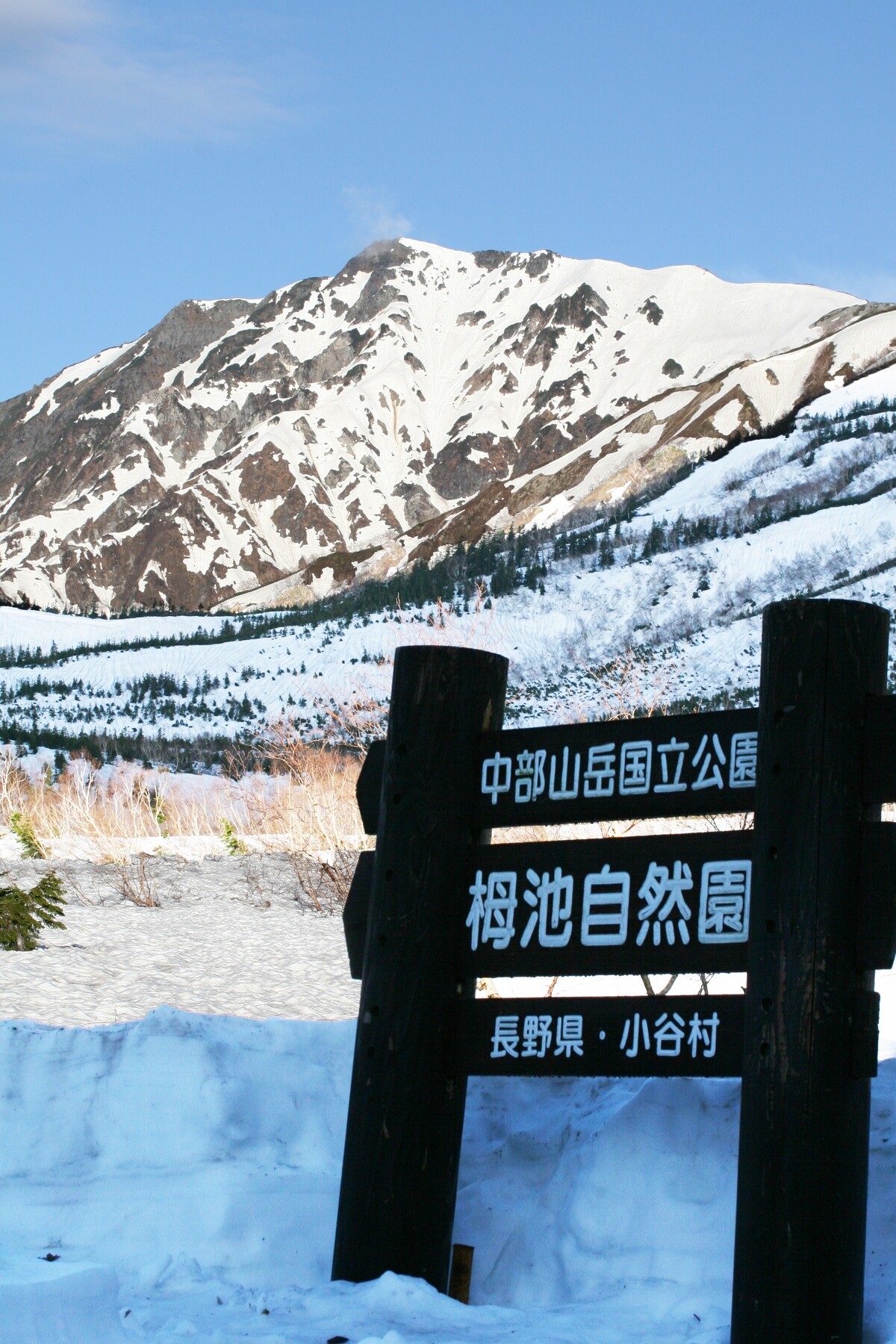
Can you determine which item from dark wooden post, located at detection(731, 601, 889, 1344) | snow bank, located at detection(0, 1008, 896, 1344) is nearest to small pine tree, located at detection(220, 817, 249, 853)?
snow bank, located at detection(0, 1008, 896, 1344)

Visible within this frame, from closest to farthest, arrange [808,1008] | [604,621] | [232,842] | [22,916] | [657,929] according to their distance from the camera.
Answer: [808,1008]
[657,929]
[22,916]
[232,842]
[604,621]

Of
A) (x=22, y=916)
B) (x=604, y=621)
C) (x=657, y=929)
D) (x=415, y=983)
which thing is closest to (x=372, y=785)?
(x=415, y=983)

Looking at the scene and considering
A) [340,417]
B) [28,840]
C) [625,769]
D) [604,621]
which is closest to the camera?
[625,769]

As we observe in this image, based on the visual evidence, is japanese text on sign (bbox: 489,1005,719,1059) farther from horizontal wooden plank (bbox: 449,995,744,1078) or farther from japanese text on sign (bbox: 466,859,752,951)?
japanese text on sign (bbox: 466,859,752,951)

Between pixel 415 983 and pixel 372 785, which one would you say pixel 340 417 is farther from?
pixel 415 983

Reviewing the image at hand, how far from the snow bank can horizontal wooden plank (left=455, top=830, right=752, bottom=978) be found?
598 millimetres

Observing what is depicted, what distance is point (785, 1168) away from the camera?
8.60 feet

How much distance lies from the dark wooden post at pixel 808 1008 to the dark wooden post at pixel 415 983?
2.39 feet

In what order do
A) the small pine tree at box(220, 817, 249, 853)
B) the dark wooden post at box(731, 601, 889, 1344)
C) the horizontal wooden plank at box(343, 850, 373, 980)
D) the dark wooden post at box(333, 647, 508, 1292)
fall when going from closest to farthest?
the dark wooden post at box(731, 601, 889, 1344) < the dark wooden post at box(333, 647, 508, 1292) < the horizontal wooden plank at box(343, 850, 373, 980) < the small pine tree at box(220, 817, 249, 853)

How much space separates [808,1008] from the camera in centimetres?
264

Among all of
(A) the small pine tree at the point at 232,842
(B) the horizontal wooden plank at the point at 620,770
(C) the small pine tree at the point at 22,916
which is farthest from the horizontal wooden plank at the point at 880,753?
(A) the small pine tree at the point at 232,842

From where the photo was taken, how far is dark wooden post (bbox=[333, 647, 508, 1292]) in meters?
3.11

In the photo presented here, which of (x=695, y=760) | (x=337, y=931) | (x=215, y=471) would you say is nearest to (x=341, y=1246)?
(x=695, y=760)

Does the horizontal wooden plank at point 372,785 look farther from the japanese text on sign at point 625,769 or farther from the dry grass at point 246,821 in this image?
the dry grass at point 246,821
